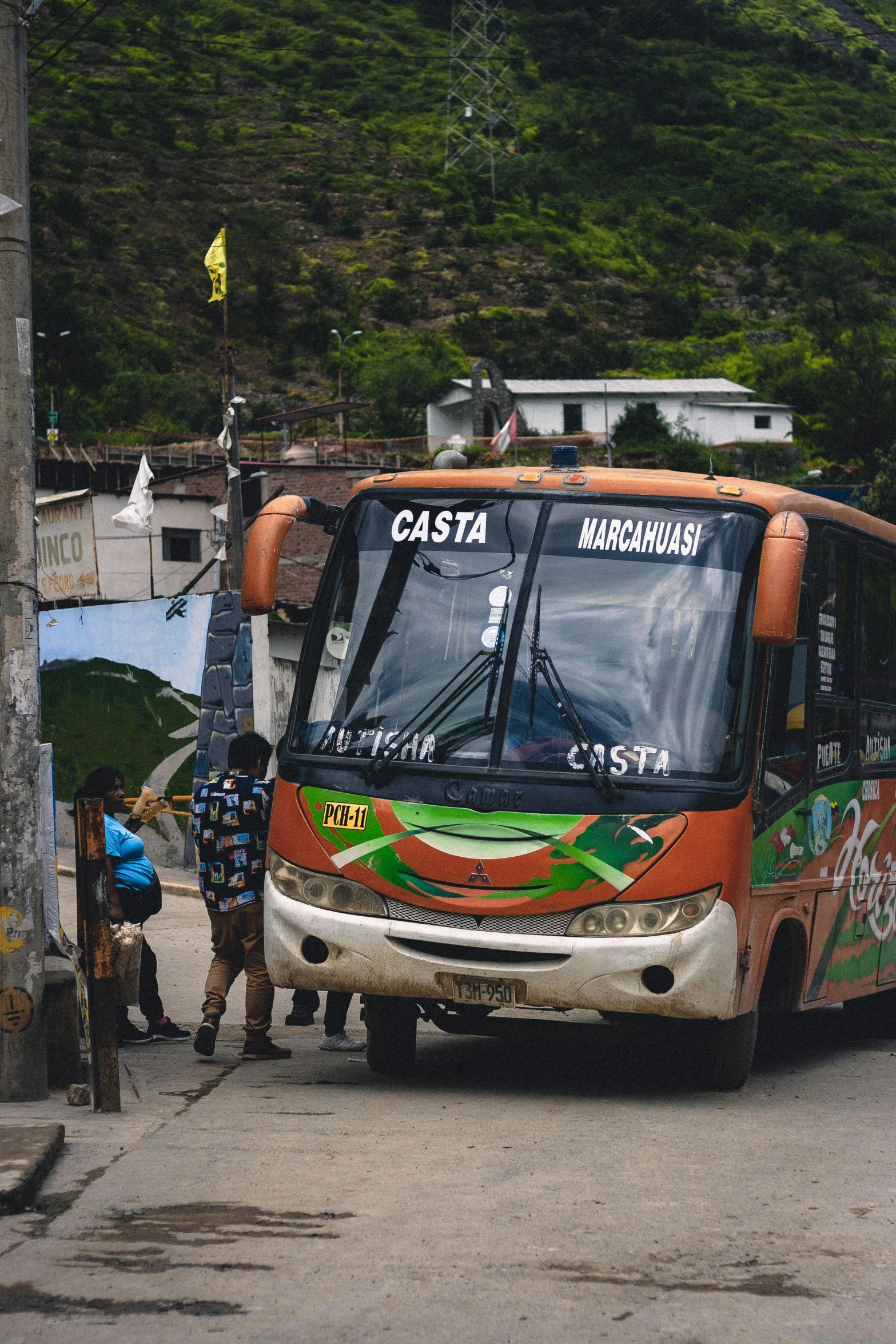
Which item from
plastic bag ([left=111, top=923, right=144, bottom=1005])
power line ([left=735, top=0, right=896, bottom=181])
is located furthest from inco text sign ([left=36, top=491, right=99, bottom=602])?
power line ([left=735, top=0, right=896, bottom=181])

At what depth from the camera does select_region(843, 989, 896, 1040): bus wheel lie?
11725 mm

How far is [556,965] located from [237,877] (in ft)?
7.33

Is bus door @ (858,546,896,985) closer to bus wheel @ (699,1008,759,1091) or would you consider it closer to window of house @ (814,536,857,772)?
window of house @ (814,536,857,772)

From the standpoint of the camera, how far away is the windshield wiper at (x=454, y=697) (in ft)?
26.2

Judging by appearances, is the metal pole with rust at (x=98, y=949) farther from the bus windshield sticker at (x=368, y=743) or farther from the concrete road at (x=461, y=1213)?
the bus windshield sticker at (x=368, y=743)

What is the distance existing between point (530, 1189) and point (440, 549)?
3.39m

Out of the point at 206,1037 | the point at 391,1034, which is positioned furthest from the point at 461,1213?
the point at 206,1037

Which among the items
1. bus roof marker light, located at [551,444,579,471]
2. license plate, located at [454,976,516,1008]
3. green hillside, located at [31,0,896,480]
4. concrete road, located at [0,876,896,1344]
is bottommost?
concrete road, located at [0,876,896,1344]

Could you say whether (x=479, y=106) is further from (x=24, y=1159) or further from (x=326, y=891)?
(x=24, y=1159)

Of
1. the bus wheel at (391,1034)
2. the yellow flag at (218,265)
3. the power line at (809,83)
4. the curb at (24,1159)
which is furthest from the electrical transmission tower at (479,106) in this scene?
the curb at (24,1159)

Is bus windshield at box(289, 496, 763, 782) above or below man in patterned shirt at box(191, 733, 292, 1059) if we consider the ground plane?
above

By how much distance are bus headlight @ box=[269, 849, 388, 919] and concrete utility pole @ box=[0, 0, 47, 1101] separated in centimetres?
115

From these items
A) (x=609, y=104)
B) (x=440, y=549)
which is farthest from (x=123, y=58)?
(x=440, y=549)

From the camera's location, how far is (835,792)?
939 cm
